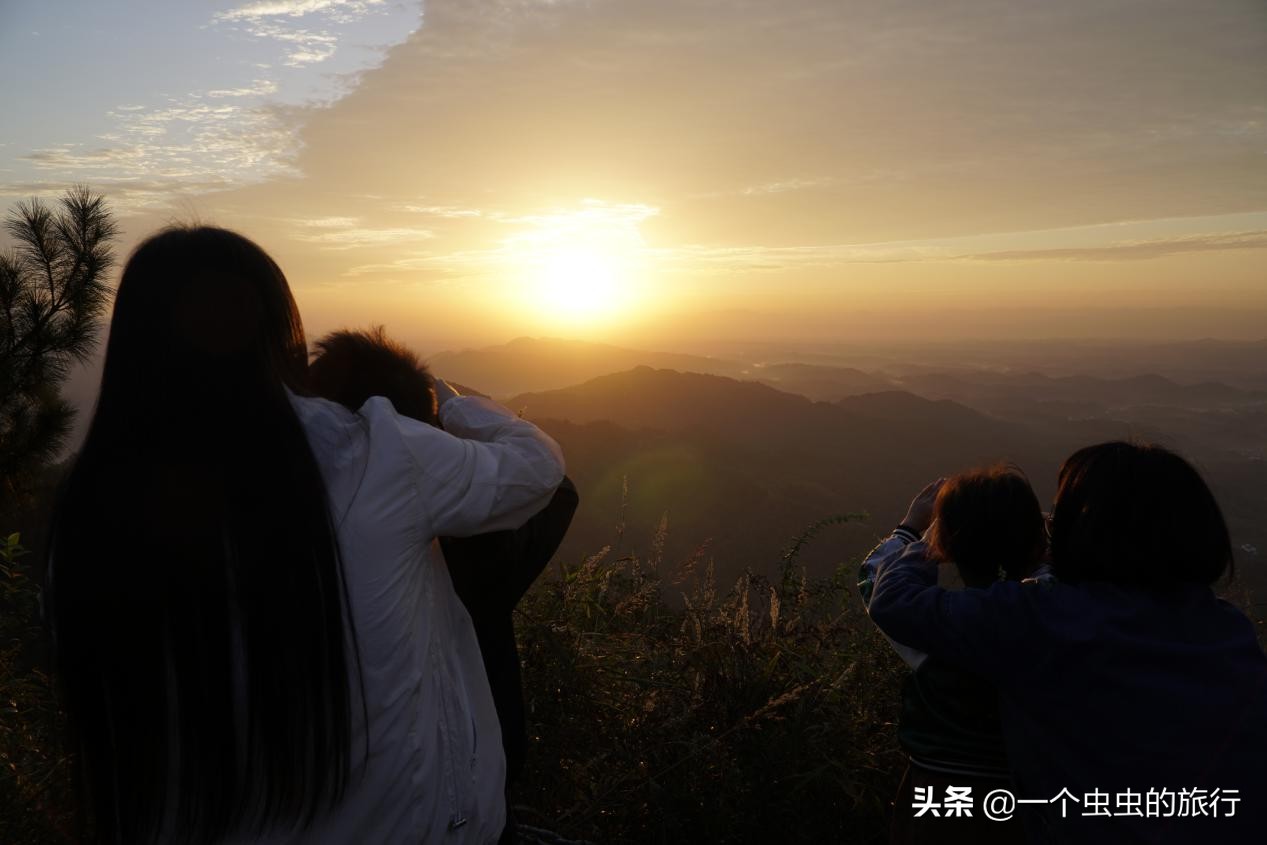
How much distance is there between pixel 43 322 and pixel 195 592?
7585 mm

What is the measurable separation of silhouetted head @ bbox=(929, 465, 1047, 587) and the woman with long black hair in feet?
4.16

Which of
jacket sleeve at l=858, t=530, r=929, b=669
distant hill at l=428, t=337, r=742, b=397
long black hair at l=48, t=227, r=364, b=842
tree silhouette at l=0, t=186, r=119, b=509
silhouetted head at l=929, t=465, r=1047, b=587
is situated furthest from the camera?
distant hill at l=428, t=337, r=742, b=397

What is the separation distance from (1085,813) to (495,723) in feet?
4.37

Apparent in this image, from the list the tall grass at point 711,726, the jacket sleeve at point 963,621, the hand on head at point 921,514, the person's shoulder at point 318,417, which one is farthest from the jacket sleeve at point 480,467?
the tall grass at point 711,726

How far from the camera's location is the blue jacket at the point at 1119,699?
148cm

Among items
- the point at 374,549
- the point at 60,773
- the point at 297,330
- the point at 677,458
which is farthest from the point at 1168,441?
the point at 677,458

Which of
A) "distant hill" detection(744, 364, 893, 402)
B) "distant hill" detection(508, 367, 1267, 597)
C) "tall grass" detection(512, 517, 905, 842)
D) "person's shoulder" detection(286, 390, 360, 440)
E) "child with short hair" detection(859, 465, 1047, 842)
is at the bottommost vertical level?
"distant hill" detection(508, 367, 1267, 597)

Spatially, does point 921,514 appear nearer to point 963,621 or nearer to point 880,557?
point 880,557

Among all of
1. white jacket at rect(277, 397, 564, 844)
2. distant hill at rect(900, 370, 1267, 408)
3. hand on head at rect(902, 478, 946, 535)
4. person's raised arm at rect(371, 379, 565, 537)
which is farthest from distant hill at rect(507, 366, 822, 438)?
white jacket at rect(277, 397, 564, 844)

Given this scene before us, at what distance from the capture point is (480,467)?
4.45 feet

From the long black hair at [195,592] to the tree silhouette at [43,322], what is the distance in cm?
Answer: 723

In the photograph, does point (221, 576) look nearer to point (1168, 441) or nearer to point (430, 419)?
point (430, 419)

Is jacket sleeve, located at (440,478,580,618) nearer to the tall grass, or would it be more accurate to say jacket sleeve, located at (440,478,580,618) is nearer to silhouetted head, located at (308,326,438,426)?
silhouetted head, located at (308,326,438,426)

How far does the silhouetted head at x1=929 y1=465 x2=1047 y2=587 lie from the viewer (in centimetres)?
189
